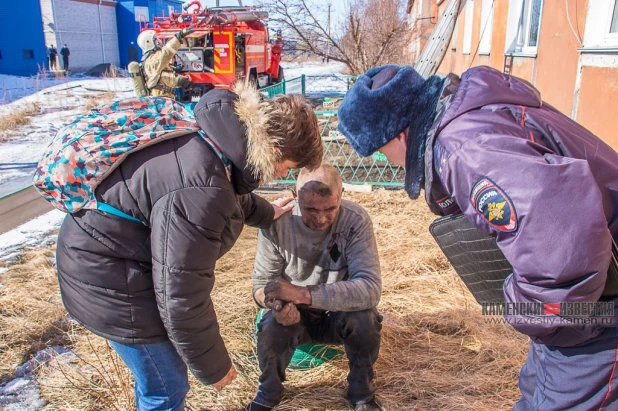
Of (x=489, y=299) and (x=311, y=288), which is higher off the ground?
(x=489, y=299)

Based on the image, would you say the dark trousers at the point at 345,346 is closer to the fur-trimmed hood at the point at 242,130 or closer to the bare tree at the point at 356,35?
the fur-trimmed hood at the point at 242,130

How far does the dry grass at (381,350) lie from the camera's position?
7.71ft

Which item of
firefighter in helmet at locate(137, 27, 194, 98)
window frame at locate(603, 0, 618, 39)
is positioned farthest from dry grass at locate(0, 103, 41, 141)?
window frame at locate(603, 0, 618, 39)

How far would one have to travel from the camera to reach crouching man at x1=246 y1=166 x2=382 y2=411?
2.14 metres

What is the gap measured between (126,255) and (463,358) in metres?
1.94

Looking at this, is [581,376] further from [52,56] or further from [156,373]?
[52,56]

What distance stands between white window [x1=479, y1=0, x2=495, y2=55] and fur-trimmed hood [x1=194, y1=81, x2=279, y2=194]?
7.56 meters

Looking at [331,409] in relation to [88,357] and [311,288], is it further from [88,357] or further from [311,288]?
[88,357]

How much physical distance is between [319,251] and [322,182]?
380 mm

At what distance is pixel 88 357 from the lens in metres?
2.64

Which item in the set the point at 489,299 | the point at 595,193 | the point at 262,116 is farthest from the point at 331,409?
the point at 595,193

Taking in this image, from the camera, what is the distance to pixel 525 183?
1.01m

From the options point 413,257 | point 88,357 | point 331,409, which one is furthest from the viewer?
point 413,257

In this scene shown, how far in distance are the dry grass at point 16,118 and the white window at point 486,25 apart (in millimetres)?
8848
